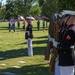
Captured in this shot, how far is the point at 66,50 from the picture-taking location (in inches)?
283

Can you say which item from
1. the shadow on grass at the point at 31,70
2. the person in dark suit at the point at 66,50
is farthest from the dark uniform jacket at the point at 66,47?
the shadow on grass at the point at 31,70

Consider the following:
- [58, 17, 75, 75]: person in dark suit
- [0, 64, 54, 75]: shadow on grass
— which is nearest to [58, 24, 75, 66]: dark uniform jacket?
[58, 17, 75, 75]: person in dark suit

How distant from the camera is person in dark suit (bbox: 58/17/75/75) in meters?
6.89

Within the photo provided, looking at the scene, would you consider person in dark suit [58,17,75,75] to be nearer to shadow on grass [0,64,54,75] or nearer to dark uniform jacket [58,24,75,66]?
dark uniform jacket [58,24,75,66]

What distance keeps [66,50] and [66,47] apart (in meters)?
0.18

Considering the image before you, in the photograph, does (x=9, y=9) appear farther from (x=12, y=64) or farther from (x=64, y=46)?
(x=64, y=46)

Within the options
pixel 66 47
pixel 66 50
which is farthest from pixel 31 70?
pixel 66 47

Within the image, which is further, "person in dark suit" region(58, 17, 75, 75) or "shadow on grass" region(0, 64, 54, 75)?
"shadow on grass" region(0, 64, 54, 75)

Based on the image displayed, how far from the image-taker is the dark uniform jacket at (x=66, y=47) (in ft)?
22.5

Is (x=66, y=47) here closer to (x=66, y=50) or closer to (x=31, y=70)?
(x=66, y=50)

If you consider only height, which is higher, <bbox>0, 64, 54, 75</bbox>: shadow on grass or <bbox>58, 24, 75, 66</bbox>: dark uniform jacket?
<bbox>58, 24, 75, 66</bbox>: dark uniform jacket

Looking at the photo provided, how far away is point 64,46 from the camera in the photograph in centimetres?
703

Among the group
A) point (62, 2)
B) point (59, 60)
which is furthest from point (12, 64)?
point (59, 60)

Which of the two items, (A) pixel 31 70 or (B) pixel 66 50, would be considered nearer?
(B) pixel 66 50
